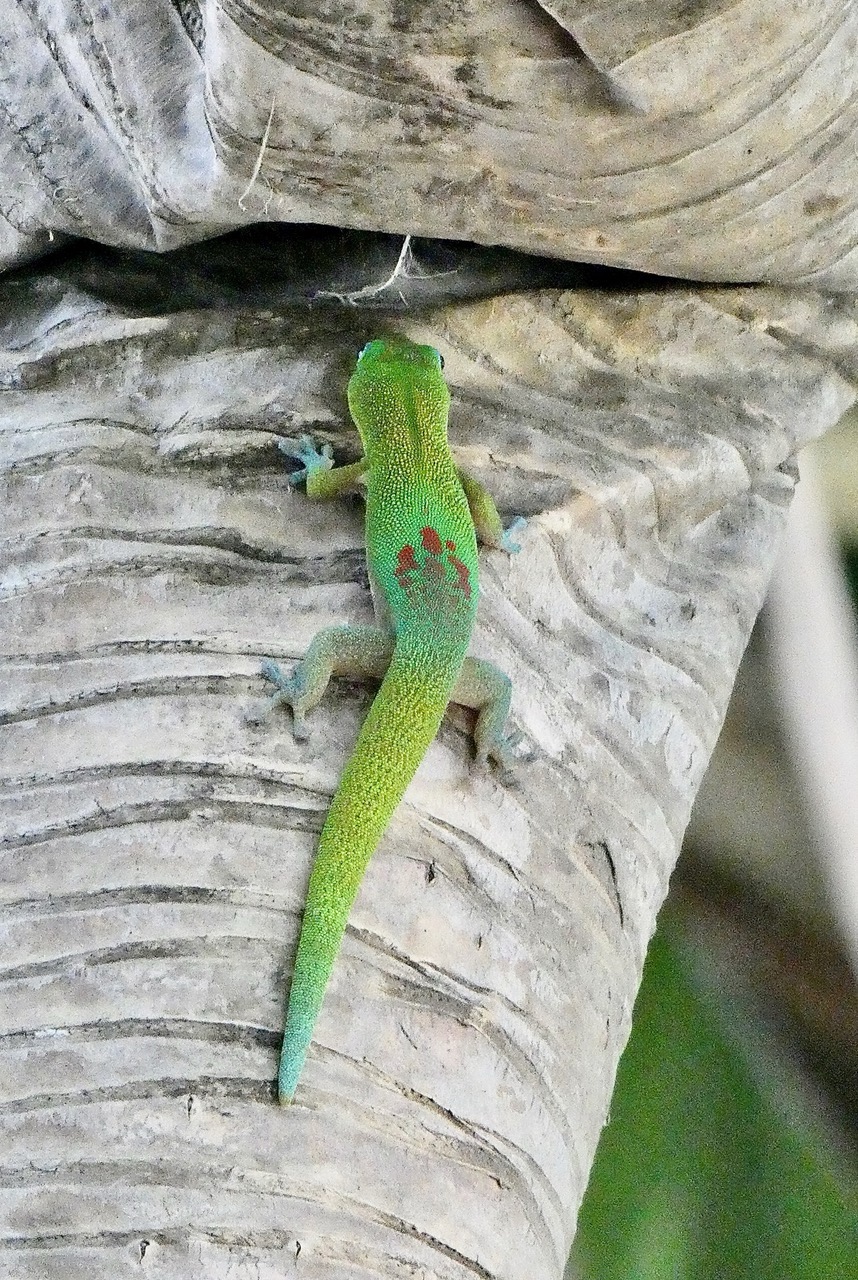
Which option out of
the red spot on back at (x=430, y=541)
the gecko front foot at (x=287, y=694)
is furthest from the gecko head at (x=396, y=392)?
the gecko front foot at (x=287, y=694)

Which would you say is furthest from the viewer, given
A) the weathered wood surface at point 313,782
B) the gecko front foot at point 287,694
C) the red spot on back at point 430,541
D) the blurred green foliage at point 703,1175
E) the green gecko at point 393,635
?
the blurred green foliage at point 703,1175

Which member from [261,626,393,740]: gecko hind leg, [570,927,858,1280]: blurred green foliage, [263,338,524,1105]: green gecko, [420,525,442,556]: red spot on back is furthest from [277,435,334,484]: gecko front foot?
[570,927,858,1280]: blurred green foliage

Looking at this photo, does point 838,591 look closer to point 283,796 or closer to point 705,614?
point 705,614

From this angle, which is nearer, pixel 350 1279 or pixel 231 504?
pixel 350 1279

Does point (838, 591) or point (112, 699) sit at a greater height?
point (838, 591)

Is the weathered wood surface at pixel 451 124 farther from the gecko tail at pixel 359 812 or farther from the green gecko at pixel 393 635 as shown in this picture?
the gecko tail at pixel 359 812

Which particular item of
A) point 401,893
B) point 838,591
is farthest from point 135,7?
point 838,591
